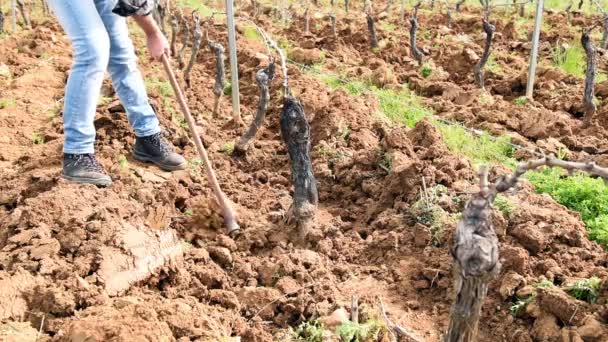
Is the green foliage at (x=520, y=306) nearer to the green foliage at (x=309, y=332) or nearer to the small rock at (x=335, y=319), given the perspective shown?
the small rock at (x=335, y=319)

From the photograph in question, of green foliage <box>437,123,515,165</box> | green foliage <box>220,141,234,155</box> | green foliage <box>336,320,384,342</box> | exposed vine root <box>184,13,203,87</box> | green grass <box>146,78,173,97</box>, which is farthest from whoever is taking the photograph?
exposed vine root <box>184,13,203,87</box>

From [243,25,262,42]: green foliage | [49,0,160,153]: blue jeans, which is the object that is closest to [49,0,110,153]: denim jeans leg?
[49,0,160,153]: blue jeans

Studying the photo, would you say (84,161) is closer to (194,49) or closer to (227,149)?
(227,149)

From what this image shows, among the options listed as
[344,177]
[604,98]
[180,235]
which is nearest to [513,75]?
[604,98]

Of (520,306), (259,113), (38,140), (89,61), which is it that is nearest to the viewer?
(520,306)

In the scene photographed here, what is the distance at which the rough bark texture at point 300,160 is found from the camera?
11.3 ft

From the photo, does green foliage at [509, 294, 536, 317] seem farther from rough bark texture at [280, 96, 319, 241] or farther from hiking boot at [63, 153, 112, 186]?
hiking boot at [63, 153, 112, 186]

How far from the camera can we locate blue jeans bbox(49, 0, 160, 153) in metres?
3.38

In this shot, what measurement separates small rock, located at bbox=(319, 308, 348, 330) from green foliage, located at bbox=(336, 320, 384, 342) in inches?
1.3

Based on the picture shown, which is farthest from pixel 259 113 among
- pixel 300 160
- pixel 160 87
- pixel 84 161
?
pixel 160 87

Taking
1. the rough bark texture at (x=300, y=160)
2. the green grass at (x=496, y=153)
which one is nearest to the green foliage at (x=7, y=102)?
the green grass at (x=496, y=153)

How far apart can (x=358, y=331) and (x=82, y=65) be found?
2.11 m

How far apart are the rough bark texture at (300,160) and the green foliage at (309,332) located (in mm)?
750

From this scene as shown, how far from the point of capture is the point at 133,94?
3.97 metres
